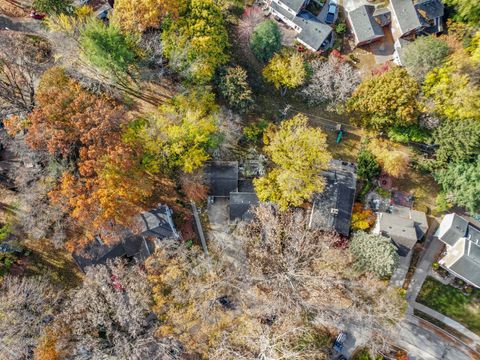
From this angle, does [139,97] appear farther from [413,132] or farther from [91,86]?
[413,132]

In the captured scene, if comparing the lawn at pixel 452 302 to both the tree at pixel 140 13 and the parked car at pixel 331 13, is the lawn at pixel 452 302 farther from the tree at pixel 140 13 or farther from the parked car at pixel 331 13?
the tree at pixel 140 13

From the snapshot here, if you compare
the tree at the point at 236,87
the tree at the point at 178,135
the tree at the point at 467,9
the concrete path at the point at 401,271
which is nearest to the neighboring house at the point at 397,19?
the tree at the point at 467,9

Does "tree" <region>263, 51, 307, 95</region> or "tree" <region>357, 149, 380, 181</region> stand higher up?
"tree" <region>263, 51, 307, 95</region>

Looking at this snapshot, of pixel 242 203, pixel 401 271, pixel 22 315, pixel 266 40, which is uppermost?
pixel 266 40

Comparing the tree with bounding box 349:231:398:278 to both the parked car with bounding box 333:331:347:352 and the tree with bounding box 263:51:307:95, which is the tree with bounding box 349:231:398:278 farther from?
the tree with bounding box 263:51:307:95

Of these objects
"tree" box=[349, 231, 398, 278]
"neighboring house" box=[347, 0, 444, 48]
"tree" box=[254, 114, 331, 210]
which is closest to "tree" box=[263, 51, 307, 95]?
"tree" box=[254, 114, 331, 210]

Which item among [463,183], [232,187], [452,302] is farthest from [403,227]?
[232,187]

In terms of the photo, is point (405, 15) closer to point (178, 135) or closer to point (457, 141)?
point (457, 141)
